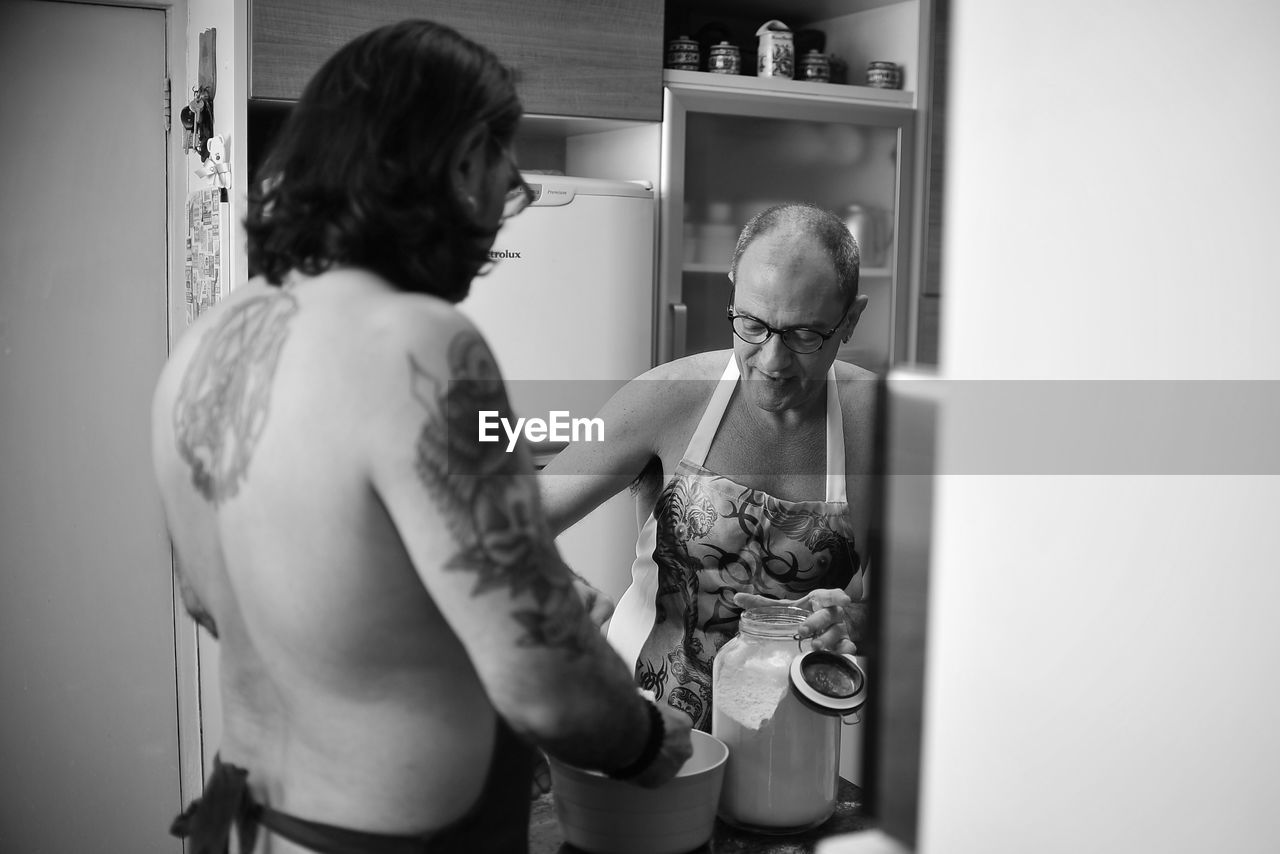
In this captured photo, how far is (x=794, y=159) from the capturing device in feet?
9.71

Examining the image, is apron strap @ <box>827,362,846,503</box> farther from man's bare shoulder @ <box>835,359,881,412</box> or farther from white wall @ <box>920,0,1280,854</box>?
white wall @ <box>920,0,1280,854</box>

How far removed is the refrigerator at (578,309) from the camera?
248 centimetres

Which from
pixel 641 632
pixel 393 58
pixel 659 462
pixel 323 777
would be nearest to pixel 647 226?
pixel 659 462

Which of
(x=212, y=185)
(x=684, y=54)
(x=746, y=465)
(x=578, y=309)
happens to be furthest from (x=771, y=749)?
(x=684, y=54)

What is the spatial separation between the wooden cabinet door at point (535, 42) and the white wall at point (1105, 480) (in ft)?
6.73

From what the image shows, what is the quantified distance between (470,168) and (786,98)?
1909mm

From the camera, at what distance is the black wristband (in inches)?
38.4

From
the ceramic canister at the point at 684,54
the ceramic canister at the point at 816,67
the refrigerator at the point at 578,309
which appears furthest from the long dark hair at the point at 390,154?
the ceramic canister at the point at 816,67

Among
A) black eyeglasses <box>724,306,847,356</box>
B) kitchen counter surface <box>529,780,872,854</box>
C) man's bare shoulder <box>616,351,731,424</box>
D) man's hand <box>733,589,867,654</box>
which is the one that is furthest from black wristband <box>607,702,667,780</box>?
man's bare shoulder <box>616,351,731,424</box>

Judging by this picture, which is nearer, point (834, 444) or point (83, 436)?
point (834, 444)

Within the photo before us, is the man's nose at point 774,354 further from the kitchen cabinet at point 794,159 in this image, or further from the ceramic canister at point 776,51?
the ceramic canister at point 776,51

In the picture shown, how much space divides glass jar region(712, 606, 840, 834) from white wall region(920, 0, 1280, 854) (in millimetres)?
678

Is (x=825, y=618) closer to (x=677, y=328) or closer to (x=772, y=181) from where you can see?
(x=677, y=328)

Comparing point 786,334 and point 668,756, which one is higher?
point 786,334
